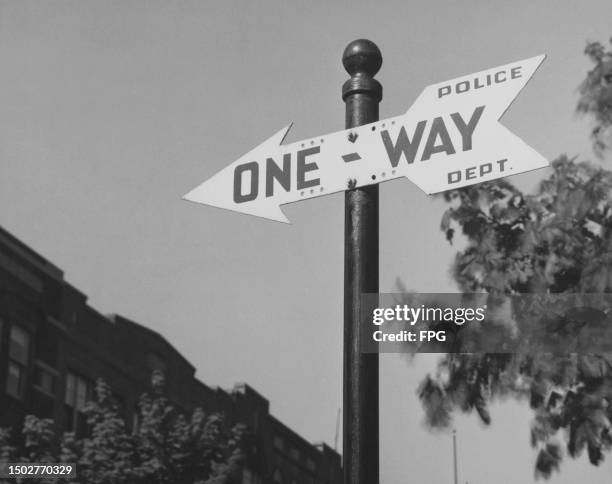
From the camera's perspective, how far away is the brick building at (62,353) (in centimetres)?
2383

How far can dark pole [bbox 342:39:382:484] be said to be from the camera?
371cm

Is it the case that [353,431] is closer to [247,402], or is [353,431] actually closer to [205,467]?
[205,467]

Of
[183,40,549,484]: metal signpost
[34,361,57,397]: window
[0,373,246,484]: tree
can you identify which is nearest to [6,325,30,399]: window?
[34,361,57,397]: window

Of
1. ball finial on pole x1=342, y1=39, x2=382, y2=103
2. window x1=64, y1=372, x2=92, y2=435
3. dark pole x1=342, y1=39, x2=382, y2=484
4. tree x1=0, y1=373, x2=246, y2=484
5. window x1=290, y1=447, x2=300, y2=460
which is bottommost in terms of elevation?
dark pole x1=342, y1=39, x2=382, y2=484

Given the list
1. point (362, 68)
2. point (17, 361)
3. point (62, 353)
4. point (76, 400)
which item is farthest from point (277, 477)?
point (362, 68)

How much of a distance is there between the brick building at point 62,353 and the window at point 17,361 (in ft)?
0.07

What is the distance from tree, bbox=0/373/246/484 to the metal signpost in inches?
559

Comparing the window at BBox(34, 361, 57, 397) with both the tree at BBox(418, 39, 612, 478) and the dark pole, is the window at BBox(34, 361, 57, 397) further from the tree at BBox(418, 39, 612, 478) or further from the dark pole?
the dark pole

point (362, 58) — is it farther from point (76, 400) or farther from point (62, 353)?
point (76, 400)

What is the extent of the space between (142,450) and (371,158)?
49.7ft

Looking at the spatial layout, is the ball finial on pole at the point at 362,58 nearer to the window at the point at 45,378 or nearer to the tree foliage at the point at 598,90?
the tree foliage at the point at 598,90

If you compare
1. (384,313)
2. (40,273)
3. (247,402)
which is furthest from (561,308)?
(247,402)

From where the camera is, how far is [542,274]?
1097cm

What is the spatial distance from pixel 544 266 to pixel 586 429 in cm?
165
